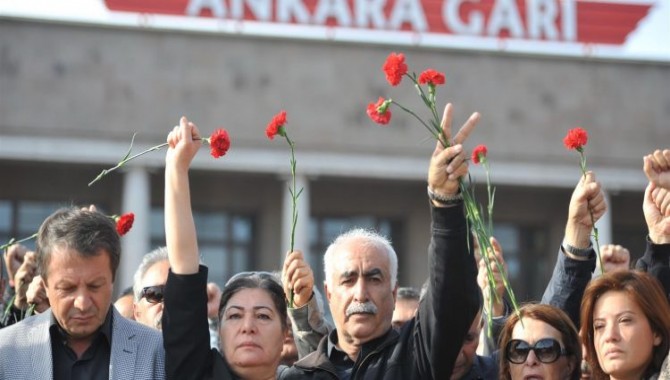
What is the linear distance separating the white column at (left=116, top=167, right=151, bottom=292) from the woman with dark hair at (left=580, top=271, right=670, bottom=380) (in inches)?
780

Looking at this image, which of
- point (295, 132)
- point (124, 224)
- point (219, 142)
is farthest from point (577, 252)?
point (295, 132)

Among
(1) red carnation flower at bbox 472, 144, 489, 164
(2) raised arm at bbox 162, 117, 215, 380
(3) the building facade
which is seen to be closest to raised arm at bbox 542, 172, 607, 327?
(1) red carnation flower at bbox 472, 144, 489, 164

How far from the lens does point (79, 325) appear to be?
5.09m

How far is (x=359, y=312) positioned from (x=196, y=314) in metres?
0.77

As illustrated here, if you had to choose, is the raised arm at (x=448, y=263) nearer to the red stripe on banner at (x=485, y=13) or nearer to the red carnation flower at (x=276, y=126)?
the red carnation flower at (x=276, y=126)

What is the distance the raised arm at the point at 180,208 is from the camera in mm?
5047

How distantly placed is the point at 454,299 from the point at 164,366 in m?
1.22

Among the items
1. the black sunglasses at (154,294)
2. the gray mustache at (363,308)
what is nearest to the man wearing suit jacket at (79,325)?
the gray mustache at (363,308)

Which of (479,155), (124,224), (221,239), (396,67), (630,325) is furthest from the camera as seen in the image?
(221,239)

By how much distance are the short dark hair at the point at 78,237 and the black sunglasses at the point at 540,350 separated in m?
1.68

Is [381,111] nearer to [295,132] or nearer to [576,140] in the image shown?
[576,140]

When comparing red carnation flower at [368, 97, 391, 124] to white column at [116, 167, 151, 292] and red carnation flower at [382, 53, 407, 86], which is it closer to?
red carnation flower at [382, 53, 407, 86]

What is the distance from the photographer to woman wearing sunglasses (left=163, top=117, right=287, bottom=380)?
5.05 m

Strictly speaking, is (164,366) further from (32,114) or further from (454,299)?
(32,114)
